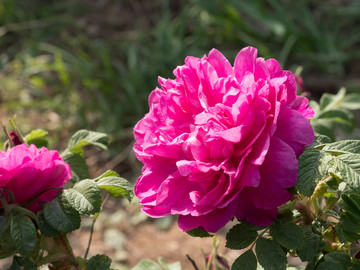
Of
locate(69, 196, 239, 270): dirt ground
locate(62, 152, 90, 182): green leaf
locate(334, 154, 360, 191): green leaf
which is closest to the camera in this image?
locate(334, 154, 360, 191): green leaf

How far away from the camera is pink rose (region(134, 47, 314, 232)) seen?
2.11ft

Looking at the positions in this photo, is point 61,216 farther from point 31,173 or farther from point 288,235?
point 288,235

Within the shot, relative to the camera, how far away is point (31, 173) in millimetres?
771

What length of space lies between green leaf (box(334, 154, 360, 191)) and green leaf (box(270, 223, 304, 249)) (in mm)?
87

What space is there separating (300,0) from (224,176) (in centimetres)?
285

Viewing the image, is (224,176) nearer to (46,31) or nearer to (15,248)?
(15,248)

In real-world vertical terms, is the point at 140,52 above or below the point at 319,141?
below

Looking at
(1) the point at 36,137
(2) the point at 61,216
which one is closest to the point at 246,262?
(2) the point at 61,216

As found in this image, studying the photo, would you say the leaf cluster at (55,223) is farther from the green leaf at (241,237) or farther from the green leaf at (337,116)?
the green leaf at (337,116)

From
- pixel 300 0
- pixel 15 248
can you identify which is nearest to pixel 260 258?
pixel 15 248

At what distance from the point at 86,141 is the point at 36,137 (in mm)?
94

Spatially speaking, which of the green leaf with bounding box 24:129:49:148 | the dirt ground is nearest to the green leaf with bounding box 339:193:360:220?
the green leaf with bounding box 24:129:49:148

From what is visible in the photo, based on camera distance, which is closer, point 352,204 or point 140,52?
point 352,204

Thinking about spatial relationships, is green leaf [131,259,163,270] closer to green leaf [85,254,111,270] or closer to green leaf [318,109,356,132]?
green leaf [85,254,111,270]
